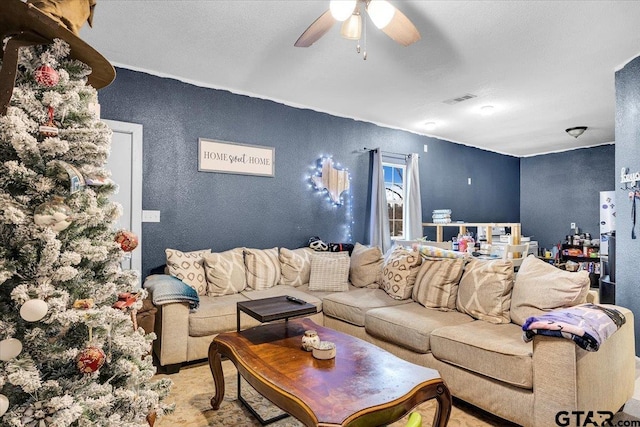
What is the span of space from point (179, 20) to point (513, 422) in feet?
11.1

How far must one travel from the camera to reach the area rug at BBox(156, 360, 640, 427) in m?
2.12

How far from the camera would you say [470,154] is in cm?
671

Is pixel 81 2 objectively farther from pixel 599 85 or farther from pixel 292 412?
pixel 599 85

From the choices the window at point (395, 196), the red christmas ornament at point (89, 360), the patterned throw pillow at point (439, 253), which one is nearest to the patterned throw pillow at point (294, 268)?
the patterned throw pillow at point (439, 253)

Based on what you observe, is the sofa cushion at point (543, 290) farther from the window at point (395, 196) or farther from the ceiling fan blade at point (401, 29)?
the window at point (395, 196)

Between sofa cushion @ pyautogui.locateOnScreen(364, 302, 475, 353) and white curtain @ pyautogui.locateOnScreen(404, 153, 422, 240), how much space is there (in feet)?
8.76

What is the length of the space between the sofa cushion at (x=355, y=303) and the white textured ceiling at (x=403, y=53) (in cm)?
215

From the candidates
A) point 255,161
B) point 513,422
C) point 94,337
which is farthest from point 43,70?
point 255,161

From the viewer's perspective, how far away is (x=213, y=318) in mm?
2982

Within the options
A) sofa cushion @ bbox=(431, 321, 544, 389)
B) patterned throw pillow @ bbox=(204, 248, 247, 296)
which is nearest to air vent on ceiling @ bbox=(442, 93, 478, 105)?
sofa cushion @ bbox=(431, 321, 544, 389)

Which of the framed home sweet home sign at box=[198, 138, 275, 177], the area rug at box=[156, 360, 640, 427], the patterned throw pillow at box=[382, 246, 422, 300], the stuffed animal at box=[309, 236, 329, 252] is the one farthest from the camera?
the stuffed animal at box=[309, 236, 329, 252]

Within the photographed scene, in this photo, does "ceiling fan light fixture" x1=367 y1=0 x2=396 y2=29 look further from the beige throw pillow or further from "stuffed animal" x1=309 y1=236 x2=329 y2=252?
"stuffed animal" x1=309 y1=236 x2=329 y2=252

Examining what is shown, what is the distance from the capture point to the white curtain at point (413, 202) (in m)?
5.57

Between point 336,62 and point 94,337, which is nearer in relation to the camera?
point 94,337
